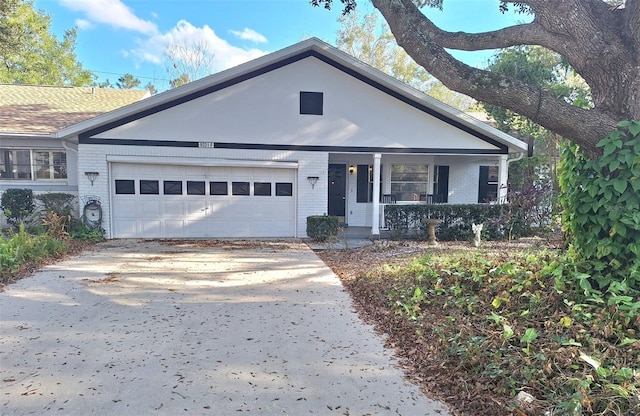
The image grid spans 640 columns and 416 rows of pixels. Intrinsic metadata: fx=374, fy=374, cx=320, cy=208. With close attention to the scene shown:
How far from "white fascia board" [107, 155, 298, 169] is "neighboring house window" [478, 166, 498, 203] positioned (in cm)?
762

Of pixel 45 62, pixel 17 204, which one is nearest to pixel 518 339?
pixel 17 204

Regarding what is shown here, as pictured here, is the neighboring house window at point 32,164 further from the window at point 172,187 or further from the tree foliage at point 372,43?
the tree foliage at point 372,43

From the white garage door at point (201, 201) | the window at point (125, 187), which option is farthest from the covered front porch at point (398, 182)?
the window at point (125, 187)

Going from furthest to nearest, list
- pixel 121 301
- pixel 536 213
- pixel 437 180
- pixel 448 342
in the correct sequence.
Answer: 1. pixel 437 180
2. pixel 536 213
3. pixel 121 301
4. pixel 448 342

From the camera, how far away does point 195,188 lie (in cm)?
1120

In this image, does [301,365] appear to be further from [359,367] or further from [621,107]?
[621,107]

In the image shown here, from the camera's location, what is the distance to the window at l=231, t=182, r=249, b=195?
11.4 meters

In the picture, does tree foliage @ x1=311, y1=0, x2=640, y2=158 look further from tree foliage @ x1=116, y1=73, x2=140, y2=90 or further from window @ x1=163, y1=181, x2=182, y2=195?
tree foliage @ x1=116, y1=73, x2=140, y2=90

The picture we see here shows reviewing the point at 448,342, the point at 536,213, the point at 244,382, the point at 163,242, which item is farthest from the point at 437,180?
the point at 244,382

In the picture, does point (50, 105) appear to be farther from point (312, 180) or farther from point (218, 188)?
point (312, 180)

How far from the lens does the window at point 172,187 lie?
36.3 feet

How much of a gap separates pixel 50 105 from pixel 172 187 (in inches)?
292

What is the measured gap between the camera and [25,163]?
12414mm

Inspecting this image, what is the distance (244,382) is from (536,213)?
9601 millimetres
